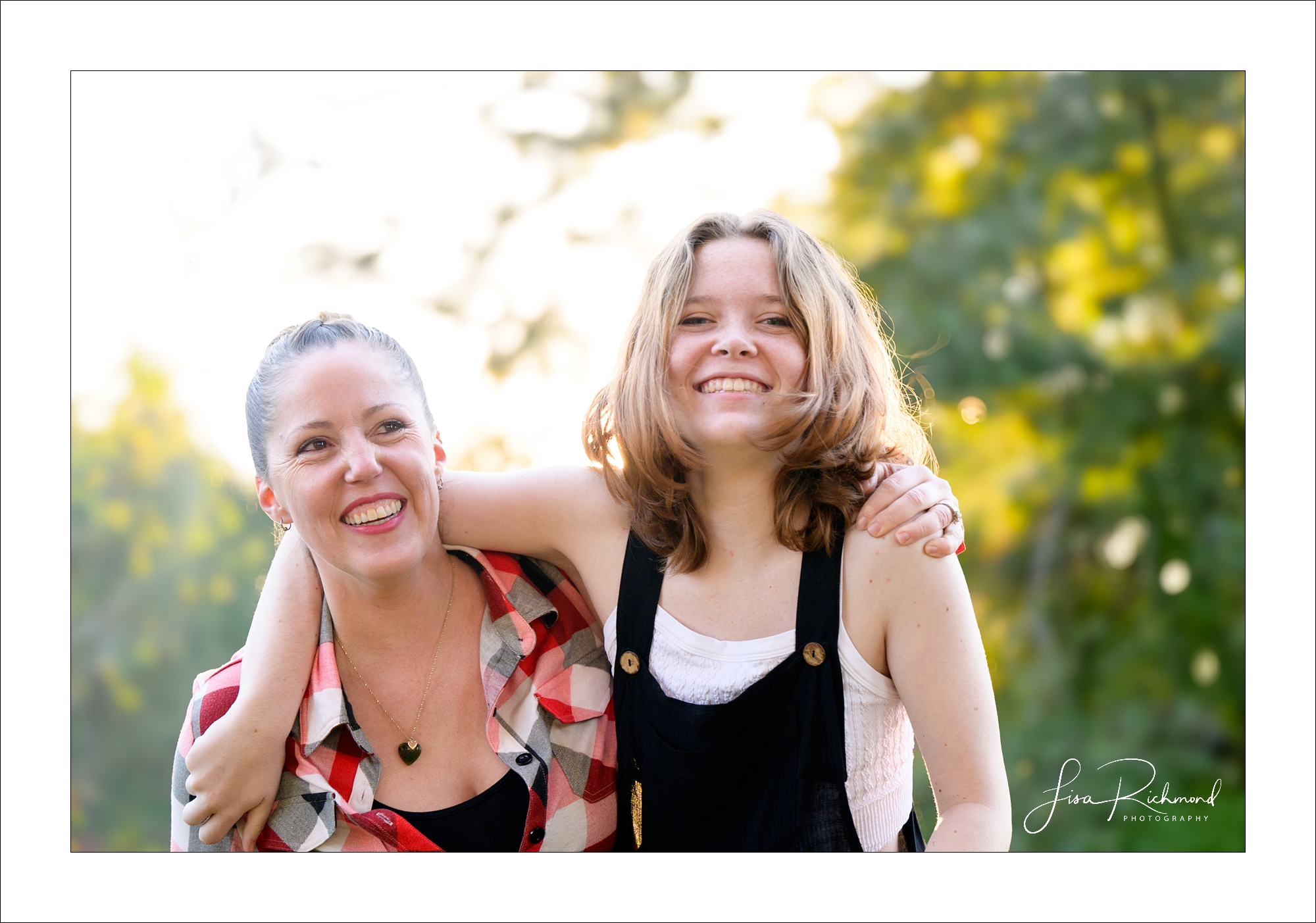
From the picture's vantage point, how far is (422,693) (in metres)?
2.04

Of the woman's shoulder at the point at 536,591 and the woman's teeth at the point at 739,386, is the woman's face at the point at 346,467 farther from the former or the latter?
the woman's teeth at the point at 739,386

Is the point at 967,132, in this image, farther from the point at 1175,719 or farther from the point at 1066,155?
the point at 1175,719

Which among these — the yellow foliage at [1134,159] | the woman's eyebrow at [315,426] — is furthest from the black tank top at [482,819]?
the yellow foliage at [1134,159]

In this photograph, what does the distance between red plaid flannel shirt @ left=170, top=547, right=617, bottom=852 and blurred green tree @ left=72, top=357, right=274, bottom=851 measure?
1.51 m

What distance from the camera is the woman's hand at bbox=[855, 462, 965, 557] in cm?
183

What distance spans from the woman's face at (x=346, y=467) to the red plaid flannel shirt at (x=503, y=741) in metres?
0.19

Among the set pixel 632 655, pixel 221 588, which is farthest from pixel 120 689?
pixel 632 655

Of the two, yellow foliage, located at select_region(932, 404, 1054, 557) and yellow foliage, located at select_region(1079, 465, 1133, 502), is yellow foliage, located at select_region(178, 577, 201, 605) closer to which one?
yellow foliage, located at select_region(932, 404, 1054, 557)

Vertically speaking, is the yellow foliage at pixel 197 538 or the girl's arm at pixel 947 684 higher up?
the yellow foliage at pixel 197 538

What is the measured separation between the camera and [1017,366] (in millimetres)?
3707

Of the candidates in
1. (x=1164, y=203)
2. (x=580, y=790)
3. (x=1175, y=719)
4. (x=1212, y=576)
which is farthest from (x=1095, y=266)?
(x=580, y=790)

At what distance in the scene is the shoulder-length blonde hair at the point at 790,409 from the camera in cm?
193

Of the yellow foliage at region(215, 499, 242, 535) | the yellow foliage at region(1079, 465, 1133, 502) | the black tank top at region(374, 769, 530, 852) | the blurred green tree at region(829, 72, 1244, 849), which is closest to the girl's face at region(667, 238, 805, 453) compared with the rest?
the black tank top at region(374, 769, 530, 852)

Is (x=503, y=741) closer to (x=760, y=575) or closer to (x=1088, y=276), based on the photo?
(x=760, y=575)
